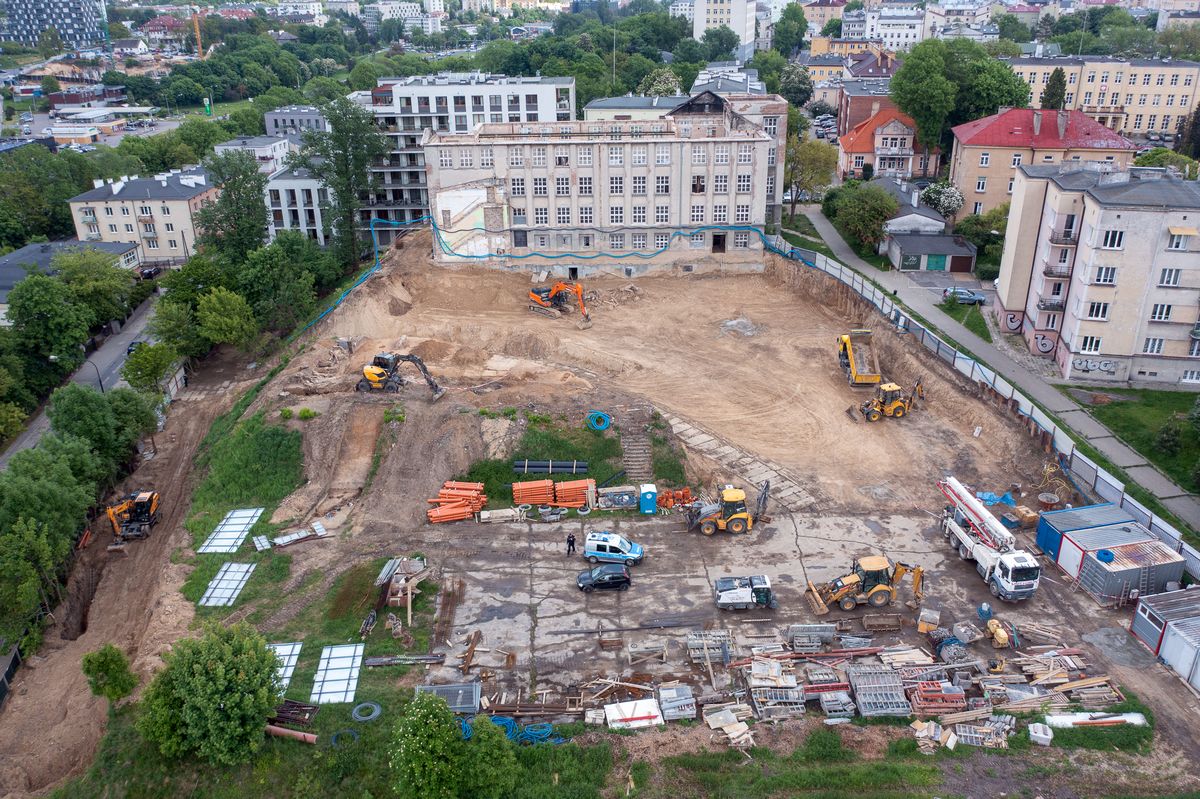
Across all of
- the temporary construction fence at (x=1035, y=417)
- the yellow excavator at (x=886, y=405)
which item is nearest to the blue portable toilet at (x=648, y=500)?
the yellow excavator at (x=886, y=405)

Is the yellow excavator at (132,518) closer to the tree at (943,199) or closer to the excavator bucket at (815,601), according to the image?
the excavator bucket at (815,601)

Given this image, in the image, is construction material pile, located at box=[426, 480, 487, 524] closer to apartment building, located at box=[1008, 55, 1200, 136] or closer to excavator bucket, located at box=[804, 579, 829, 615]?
excavator bucket, located at box=[804, 579, 829, 615]

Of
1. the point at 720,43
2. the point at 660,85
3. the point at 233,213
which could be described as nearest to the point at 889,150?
the point at 660,85

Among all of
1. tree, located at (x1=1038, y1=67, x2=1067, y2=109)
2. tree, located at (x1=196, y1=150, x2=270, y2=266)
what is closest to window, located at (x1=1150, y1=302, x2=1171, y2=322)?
tree, located at (x1=1038, y1=67, x2=1067, y2=109)

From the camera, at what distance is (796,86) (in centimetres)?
15238

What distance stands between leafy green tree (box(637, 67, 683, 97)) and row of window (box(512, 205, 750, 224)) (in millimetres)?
53993

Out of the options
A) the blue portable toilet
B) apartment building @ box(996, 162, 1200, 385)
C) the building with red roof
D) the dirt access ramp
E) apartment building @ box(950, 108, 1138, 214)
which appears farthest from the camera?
the building with red roof

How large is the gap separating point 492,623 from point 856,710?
1488 centimetres

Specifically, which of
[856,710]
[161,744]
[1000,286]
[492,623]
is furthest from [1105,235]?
[161,744]

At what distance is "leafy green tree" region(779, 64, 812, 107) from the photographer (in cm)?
15262

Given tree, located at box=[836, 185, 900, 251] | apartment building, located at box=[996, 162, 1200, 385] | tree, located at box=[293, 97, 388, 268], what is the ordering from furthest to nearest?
tree, located at box=[293, 97, 388, 268]
tree, located at box=[836, 185, 900, 251]
apartment building, located at box=[996, 162, 1200, 385]

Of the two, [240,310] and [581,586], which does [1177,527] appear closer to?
[581,586]

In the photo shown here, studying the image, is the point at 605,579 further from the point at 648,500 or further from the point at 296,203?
the point at 296,203

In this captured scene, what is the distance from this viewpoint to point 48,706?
35500 mm
